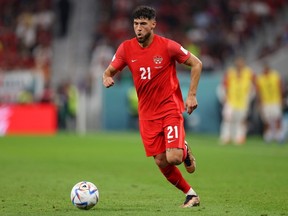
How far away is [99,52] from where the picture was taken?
98.0 feet

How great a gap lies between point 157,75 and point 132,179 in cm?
373

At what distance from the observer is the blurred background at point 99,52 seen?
1046 inches

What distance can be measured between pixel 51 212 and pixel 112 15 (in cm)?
2446

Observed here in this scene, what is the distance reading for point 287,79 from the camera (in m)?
24.8

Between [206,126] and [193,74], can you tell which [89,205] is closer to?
[193,74]

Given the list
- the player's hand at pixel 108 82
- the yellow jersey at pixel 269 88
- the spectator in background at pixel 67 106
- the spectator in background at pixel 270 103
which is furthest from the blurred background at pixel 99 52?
the player's hand at pixel 108 82

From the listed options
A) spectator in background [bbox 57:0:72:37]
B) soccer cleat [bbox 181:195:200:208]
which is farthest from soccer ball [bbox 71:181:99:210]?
spectator in background [bbox 57:0:72:37]

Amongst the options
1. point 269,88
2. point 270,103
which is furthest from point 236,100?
point 270,103

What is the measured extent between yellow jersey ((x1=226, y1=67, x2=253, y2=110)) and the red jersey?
12.0 metres

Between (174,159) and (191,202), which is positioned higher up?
(174,159)

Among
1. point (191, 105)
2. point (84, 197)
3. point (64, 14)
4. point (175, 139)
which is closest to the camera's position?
point (84, 197)

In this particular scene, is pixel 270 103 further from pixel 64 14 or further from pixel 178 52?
pixel 178 52

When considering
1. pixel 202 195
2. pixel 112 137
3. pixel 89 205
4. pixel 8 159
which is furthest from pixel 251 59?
pixel 89 205

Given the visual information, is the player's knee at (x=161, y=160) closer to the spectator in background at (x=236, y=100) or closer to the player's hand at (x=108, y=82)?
the player's hand at (x=108, y=82)
